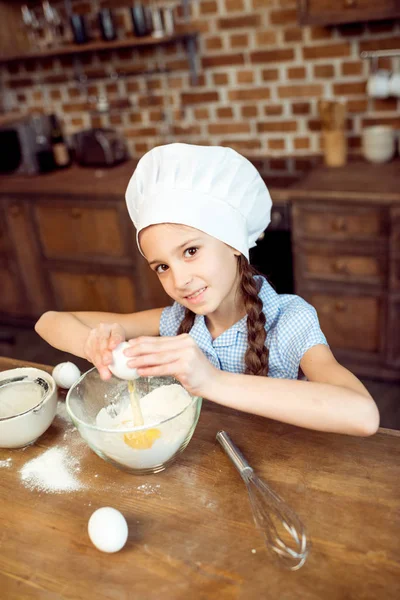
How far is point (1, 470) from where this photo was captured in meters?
0.91

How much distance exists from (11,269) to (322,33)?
6.25ft

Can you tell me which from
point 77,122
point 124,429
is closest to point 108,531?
point 124,429

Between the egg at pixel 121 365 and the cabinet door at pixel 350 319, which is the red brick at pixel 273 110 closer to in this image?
the cabinet door at pixel 350 319

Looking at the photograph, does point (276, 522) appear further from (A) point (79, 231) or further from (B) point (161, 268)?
(A) point (79, 231)

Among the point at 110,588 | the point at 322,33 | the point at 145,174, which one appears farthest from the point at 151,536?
the point at 322,33

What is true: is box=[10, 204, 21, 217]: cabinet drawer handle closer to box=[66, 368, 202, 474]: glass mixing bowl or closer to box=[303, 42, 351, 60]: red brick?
box=[303, 42, 351, 60]: red brick

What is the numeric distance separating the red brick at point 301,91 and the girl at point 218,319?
146 centimetres

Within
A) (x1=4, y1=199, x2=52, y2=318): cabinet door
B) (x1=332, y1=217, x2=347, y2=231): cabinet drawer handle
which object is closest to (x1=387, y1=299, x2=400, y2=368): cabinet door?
(x1=332, y1=217, x2=347, y2=231): cabinet drawer handle

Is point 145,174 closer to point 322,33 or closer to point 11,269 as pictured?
point 322,33

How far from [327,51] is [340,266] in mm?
918

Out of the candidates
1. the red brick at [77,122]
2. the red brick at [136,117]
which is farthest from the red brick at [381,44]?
the red brick at [77,122]

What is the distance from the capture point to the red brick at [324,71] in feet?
7.61

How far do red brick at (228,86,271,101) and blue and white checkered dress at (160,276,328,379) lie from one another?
1.52m

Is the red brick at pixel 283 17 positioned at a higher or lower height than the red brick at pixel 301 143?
higher
